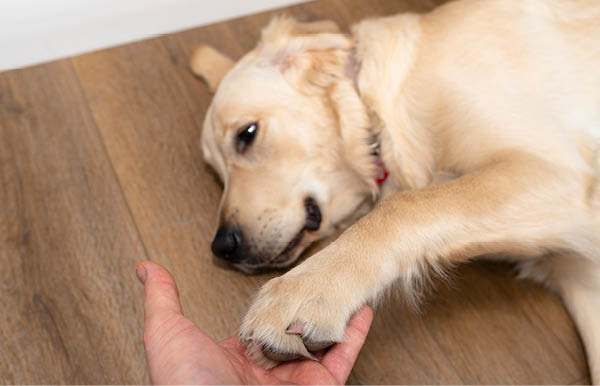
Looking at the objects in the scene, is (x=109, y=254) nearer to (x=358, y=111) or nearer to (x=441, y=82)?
(x=358, y=111)

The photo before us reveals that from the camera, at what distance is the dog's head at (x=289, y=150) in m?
1.68

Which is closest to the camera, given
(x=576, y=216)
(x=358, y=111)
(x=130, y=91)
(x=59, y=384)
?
(x=576, y=216)

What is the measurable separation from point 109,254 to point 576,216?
4.48ft

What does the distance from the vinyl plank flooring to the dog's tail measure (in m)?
1.18

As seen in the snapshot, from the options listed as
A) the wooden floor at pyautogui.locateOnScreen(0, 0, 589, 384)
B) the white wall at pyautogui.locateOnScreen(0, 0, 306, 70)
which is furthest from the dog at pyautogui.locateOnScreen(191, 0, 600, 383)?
the white wall at pyautogui.locateOnScreen(0, 0, 306, 70)

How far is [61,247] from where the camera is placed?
1.83 meters

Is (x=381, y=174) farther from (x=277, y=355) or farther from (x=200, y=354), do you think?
(x=200, y=354)

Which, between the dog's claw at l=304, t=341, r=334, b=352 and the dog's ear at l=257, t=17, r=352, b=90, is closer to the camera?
the dog's claw at l=304, t=341, r=334, b=352

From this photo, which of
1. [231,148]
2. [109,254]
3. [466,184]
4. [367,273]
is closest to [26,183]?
[109,254]

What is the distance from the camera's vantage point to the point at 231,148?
5.78 ft

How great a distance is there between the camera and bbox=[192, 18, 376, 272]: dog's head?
5.50 feet

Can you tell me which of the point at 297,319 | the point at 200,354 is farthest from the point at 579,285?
the point at 200,354

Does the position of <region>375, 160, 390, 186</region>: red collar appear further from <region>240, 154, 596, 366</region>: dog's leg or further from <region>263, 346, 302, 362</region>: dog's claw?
<region>263, 346, 302, 362</region>: dog's claw

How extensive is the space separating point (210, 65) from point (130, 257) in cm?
83
